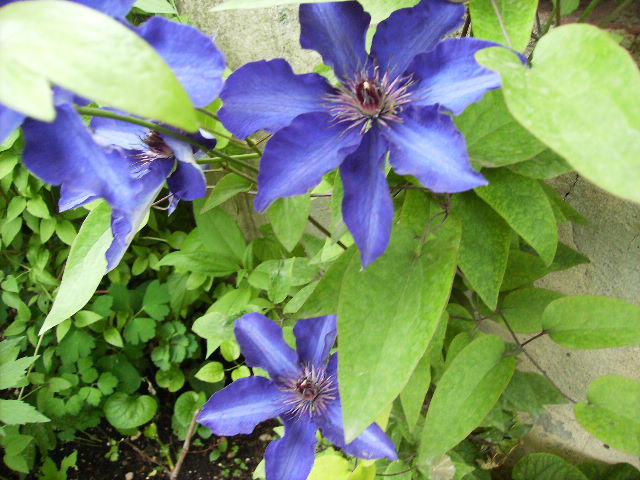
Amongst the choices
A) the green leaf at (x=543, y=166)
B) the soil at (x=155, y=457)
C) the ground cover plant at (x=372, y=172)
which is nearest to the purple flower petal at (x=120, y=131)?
the ground cover plant at (x=372, y=172)

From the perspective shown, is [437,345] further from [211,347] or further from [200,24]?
[200,24]

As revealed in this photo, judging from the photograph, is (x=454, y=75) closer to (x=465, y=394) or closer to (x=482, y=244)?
(x=482, y=244)

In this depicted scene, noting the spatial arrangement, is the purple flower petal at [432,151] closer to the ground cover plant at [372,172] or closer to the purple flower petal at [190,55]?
the ground cover plant at [372,172]

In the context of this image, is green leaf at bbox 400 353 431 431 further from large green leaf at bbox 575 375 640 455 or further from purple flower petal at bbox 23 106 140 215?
purple flower petal at bbox 23 106 140 215

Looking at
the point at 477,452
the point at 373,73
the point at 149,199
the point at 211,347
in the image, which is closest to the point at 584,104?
the point at 373,73

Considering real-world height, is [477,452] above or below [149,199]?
below

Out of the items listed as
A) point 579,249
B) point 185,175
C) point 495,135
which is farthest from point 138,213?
point 579,249
